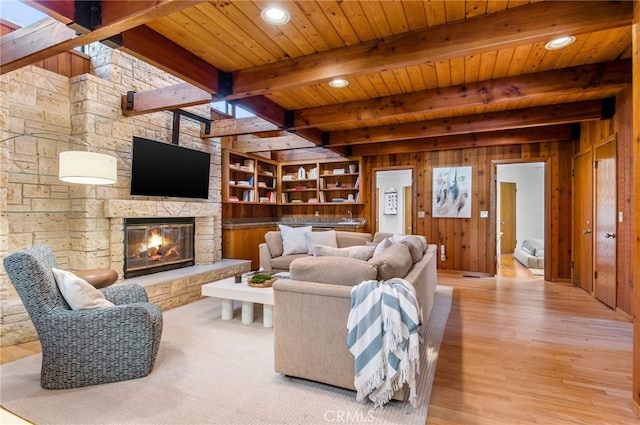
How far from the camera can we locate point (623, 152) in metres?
3.64

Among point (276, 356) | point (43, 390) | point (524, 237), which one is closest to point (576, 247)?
point (524, 237)

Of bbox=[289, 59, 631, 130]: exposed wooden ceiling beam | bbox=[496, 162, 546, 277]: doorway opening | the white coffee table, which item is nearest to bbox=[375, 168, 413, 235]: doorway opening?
bbox=[496, 162, 546, 277]: doorway opening

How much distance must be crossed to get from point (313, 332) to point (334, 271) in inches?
16.6

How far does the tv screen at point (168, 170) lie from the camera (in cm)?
393

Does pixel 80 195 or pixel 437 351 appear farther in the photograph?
pixel 80 195

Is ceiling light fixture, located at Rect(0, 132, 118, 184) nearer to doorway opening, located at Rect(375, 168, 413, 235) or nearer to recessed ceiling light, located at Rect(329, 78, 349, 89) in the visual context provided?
recessed ceiling light, located at Rect(329, 78, 349, 89)

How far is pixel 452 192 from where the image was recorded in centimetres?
602

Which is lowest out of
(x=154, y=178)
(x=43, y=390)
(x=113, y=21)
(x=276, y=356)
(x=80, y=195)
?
(x=43, y=390)

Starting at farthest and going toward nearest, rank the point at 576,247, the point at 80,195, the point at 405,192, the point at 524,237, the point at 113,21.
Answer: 1. the point at 405,192
2. the point at 524,237
3. the point at 576,247
4. the point at 80,195
5. the point at 113,21

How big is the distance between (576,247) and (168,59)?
610cm

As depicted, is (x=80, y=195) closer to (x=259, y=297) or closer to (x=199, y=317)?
(x=199, y=317)

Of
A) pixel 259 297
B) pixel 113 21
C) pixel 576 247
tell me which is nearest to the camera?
pixel 113 21

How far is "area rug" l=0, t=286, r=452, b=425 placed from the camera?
184 cm

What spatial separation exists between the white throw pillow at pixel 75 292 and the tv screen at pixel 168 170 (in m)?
1.82
